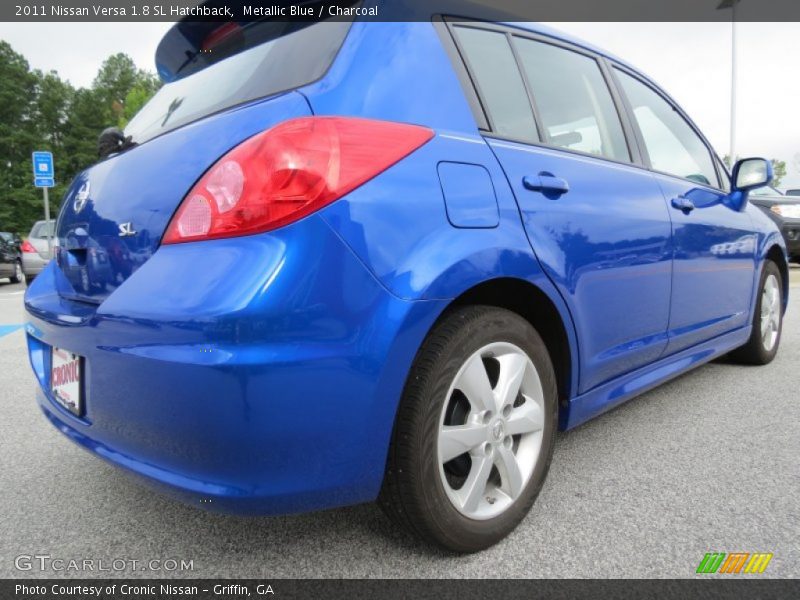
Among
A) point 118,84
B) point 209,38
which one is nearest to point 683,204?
point 209,38

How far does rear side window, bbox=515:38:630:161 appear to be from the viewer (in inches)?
77.7

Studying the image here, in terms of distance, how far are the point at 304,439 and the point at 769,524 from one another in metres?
1.43

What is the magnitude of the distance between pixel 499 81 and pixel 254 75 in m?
0.77

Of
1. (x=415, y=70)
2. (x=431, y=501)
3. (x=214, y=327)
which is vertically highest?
(x=415, y=70)

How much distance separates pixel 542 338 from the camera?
6.11 ft

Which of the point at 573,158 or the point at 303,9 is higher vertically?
the point at 303,9

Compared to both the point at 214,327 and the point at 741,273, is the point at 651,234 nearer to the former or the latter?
the point at 741,273

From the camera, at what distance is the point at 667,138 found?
2.71m

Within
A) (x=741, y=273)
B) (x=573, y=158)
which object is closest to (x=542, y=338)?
(x=573, y=158)

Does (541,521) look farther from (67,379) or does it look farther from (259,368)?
(67,379)

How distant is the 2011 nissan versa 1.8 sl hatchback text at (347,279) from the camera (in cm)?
118

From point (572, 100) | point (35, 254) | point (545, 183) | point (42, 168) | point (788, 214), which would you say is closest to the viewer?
point (545, 183)

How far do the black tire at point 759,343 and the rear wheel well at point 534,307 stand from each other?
2171mm

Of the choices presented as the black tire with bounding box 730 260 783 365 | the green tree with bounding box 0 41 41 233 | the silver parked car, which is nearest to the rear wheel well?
the black tire with bounding box 730 260 783 365
